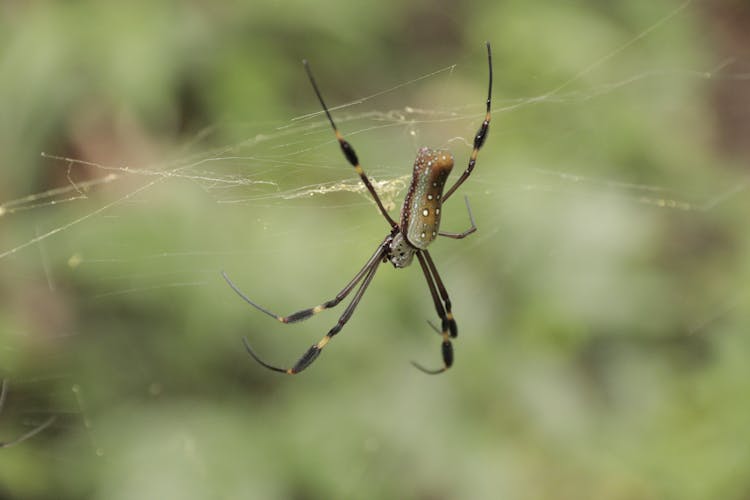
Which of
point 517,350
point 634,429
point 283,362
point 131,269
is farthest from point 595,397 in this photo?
point 131,269

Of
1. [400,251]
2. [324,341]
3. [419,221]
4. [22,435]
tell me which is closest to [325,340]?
[324,341]

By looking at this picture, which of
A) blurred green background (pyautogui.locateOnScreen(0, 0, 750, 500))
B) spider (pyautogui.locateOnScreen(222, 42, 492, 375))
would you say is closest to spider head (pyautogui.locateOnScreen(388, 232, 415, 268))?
spider (pyautogui.locateOnScreen(222, 42, 492, 375))

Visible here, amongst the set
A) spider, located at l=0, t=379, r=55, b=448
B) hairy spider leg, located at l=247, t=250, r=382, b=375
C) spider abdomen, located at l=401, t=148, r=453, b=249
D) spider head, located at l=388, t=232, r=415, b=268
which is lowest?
spider, located at l=0, t=379, r=55, b=448

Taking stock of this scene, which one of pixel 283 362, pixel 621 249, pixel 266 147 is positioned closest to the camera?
pixel 266 147

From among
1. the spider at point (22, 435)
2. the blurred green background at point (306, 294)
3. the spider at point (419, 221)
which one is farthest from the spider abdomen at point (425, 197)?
the spider at point (22, 435)

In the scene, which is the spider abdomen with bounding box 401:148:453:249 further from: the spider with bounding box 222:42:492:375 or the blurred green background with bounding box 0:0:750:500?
the blurred green background with bounding box 0:0:750:500

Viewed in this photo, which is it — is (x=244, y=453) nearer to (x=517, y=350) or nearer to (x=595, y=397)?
(x=517, y=350)
